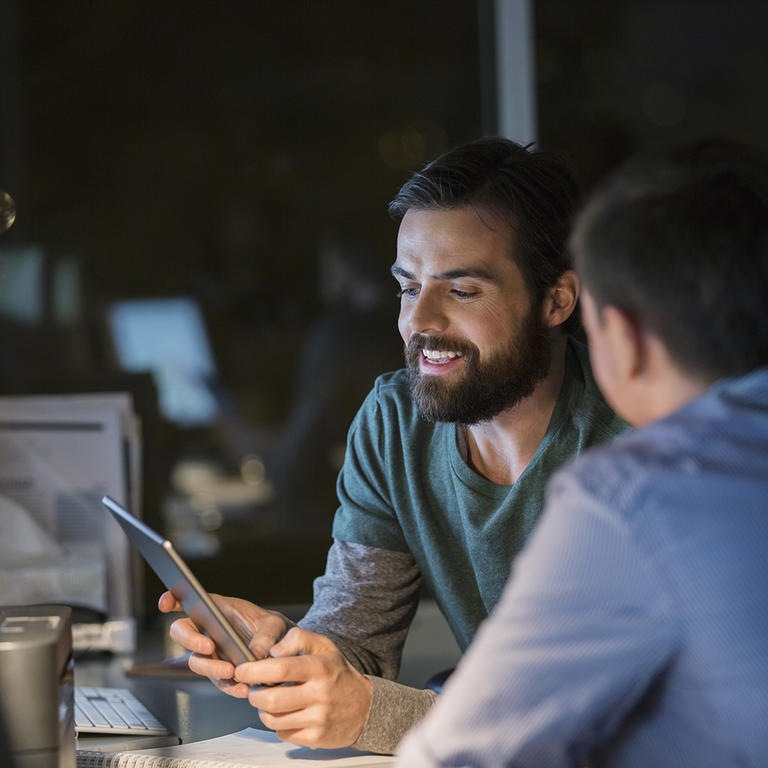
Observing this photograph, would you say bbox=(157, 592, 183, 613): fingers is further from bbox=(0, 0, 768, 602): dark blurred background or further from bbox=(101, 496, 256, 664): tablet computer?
bbox=(0, 0, 768, 602): dark blurred background

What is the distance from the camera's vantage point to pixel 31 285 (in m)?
2.96

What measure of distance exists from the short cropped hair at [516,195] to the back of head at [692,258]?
2.37 ft

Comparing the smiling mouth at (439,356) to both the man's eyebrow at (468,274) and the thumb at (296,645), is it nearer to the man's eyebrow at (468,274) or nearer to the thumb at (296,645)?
the man's eyebrow at (468,274)

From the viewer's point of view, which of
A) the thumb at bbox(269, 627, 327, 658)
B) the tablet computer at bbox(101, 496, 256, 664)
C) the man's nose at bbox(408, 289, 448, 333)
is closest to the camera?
the tablet computer at bbox(101, 496, 256, 664)

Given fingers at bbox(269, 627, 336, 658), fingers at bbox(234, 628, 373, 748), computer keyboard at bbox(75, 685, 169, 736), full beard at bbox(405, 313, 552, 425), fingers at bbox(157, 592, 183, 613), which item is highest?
full beard at bbox(405, 313, 552, 425)

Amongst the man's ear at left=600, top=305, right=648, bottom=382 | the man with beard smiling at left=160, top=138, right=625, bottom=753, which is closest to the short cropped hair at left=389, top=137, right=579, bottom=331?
the man with beard smiling at left=160, top=138, right=625, bottom=753

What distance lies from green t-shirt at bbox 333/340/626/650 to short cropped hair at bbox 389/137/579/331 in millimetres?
148

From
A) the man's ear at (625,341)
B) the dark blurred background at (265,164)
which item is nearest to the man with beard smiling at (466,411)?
the man's ear at (625,341)

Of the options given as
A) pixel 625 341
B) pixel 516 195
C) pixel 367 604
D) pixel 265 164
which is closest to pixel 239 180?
pixel 265 164

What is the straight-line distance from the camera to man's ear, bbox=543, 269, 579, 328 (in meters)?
1.64

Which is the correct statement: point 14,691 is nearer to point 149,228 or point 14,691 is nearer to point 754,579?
point 754,579

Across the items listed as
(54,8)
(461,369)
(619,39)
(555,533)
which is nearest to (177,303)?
(54,8)

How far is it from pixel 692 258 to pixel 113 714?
948 millimetres

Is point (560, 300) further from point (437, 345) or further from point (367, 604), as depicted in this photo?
point (367, 604)
